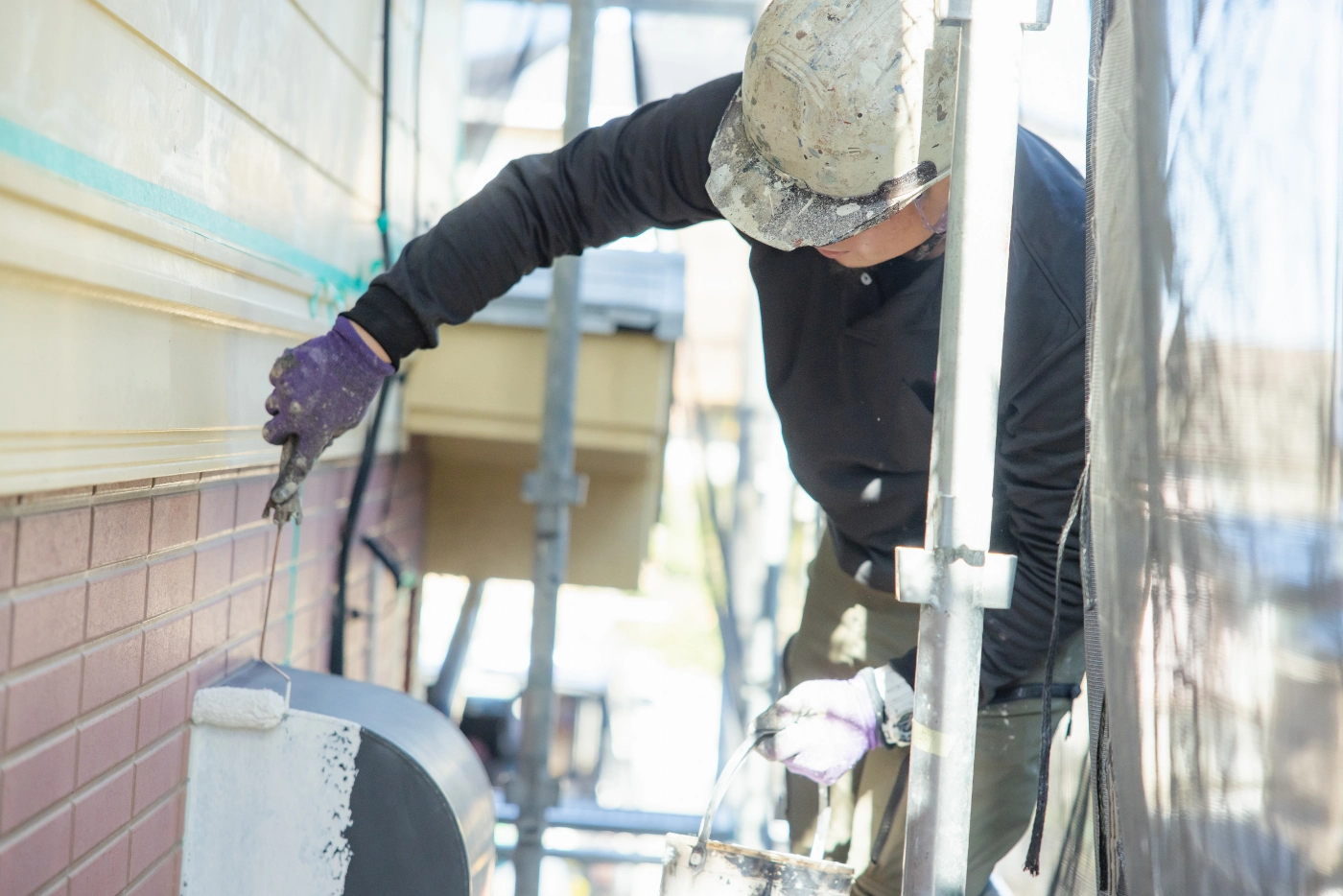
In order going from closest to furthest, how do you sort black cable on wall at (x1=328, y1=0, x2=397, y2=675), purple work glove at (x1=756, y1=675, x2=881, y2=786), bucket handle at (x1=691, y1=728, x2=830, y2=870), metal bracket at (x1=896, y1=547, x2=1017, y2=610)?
metal bracket at (x1=896, y1=547, x2=1017, y2=610), bucket handle at (x1=691, y1=728, x2=830, y2=870), purple work glove at (x1=756, y1=675, x2=881, y2=786), black cable on wall at (x1=328, y1=0, x2=397, y2=675)

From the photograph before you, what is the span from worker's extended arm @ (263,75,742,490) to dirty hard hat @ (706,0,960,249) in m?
0.28

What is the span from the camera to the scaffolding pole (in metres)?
1.14

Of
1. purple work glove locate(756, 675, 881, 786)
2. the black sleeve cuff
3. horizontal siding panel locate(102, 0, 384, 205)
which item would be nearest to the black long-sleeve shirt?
the black sleeve cuff

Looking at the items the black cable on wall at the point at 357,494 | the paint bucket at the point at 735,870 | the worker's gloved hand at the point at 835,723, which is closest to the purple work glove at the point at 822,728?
the worker's gloved hand at the point at 835,723

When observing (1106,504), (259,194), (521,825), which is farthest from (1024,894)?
(259,194)

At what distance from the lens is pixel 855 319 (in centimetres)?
191

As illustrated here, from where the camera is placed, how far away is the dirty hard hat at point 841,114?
4.79 ft

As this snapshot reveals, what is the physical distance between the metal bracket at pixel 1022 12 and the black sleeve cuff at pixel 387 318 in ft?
3.29

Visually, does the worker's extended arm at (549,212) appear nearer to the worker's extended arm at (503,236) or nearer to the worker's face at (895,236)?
the worker's extended arm at (503,236)

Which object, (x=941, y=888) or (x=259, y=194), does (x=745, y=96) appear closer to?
(x=259, y=194)

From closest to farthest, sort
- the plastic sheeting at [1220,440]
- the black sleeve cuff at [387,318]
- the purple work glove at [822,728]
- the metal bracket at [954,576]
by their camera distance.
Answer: the plastic sheeting at [1220,440] → the metal bracket at [954,576] → the purple work glove at [822,728] → the black sleeve cuff at [387,318]

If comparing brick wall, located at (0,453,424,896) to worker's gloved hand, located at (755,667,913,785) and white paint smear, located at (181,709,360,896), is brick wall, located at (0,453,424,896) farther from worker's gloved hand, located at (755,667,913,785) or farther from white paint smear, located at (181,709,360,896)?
worker's gloved hand, located at (755,667,913,785)

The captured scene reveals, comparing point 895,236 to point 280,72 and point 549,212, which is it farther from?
point 280,72

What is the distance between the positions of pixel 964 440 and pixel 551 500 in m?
1.91
